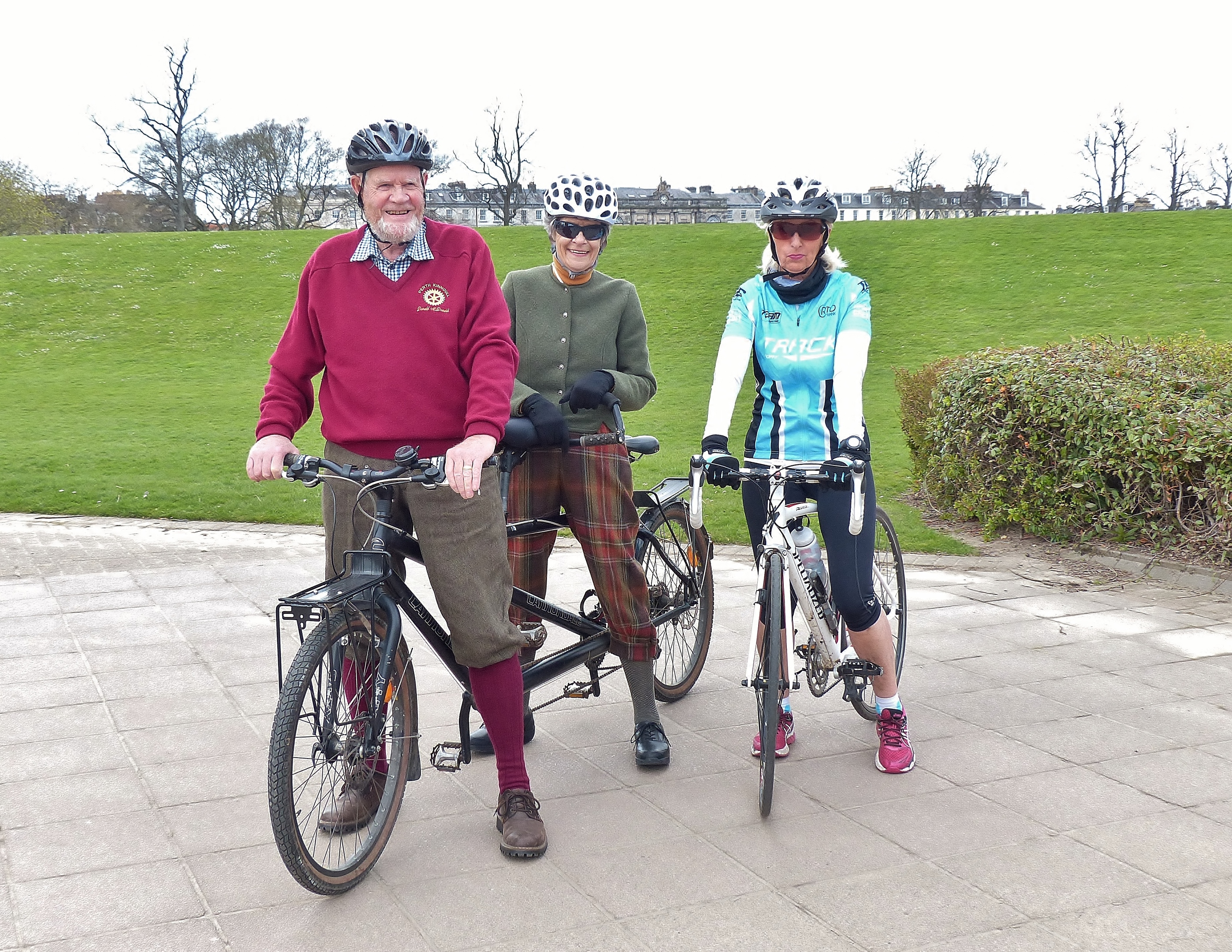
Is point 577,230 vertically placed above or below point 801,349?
above

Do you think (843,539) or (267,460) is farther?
(843,539)

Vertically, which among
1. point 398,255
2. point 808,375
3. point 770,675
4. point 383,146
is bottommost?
point 770,675

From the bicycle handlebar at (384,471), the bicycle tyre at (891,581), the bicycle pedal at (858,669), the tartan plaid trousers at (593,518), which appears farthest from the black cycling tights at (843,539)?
the bicycle handlebar at (384,471)

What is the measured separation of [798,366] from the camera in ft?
13.1

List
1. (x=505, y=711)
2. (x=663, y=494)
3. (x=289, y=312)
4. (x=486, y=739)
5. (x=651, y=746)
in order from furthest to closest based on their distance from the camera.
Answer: (x=289, y=312), (x=663, y=494), (x=486, y=739), (x=651, y=746), (x=505, y=711)

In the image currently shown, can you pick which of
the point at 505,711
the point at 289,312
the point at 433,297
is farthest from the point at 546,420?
the point at 289,312

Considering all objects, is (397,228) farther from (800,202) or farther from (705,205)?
(705,205)

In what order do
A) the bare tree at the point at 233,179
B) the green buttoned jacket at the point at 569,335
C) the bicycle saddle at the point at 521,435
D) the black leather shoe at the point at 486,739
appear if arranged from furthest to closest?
1. the bare tree at the point at 233,179
2. the black leather shoe at the point at 486,739
3. the green buttoned jacket at the point at 569,335
4. the bicycle saddle at the point at 521,435

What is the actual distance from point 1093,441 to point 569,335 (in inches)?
176

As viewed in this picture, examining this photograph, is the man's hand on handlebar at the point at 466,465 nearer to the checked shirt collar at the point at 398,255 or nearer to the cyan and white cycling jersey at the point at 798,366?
the checked shirt collar at the point at 398,255

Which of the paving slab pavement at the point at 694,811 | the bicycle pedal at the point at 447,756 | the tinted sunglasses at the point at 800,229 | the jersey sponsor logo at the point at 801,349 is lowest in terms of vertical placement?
the paving slab pavement at the point at 694,811

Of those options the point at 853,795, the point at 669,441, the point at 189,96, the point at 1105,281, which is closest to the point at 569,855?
the point at 853,795

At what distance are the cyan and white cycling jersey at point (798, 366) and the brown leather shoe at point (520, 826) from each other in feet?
4.36

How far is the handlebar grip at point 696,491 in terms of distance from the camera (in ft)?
12.6
